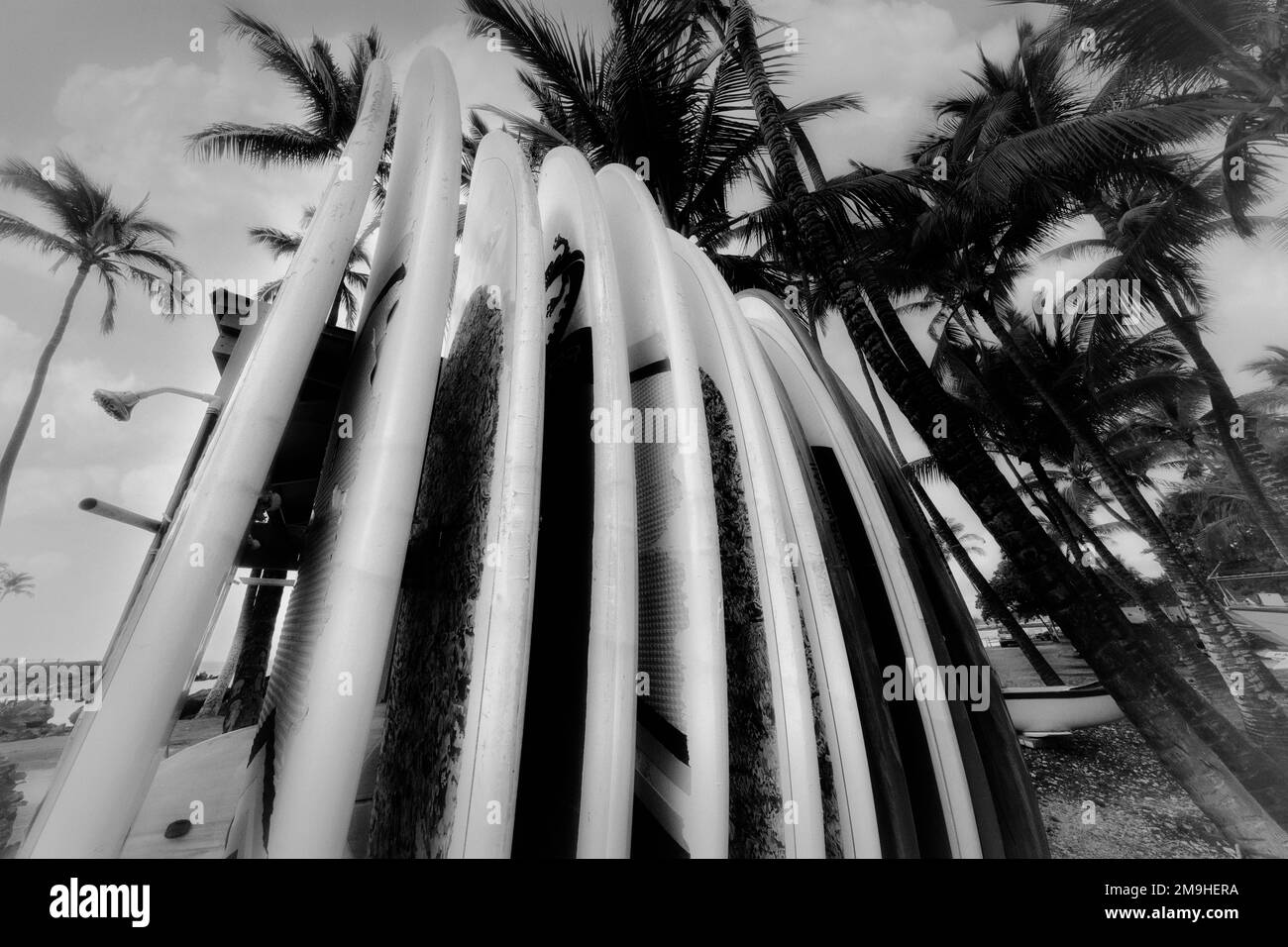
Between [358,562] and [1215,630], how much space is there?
7832mm

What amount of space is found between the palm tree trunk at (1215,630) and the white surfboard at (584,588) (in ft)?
15.2

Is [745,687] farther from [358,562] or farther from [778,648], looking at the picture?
[358,562]

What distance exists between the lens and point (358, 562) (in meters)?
0.88

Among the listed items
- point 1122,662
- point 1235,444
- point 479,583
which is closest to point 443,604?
point 479,583

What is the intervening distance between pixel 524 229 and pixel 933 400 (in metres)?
2.93

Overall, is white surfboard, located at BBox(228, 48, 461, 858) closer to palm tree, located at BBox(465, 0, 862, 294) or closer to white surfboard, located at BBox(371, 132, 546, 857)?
white surfboard, located at BBox(371, 132, 546, 857)

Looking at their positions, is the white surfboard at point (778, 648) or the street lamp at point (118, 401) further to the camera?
the street lamp at point (118, 401)

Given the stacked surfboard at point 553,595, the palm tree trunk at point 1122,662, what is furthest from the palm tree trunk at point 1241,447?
the stacked surfboard at point 553,595

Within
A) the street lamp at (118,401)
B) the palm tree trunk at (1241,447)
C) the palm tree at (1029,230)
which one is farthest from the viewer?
the palm tree trunk at (1241,447)

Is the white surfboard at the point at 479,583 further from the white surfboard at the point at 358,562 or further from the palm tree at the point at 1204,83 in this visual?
the palm tree at the point at 1204,83

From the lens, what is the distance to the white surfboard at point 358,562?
2.58 feet
